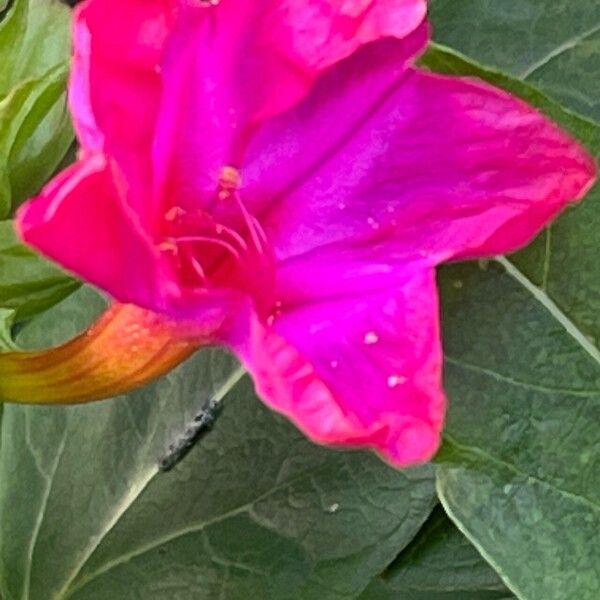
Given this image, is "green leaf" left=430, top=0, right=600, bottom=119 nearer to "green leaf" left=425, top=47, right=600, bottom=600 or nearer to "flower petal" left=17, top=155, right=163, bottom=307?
"green leaf" left=425, top=47, right=600, bottom=600

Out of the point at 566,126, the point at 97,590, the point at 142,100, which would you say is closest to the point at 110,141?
the point at 142,100

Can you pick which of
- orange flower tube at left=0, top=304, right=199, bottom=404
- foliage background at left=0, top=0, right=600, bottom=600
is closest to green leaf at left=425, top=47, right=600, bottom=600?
foliage background at left=0, top=0, right=600, bottom=600

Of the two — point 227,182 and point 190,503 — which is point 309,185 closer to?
point 227,182

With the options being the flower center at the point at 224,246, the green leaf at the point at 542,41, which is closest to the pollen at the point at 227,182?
the flower center at the point at 224,246

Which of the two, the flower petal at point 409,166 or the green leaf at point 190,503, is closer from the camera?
the flower petal at point 409,166

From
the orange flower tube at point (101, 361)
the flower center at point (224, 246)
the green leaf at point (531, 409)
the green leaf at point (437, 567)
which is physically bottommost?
the green leaf at point (437, 567)

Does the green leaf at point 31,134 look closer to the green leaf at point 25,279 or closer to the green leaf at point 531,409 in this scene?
the green leaf at point 25,279
